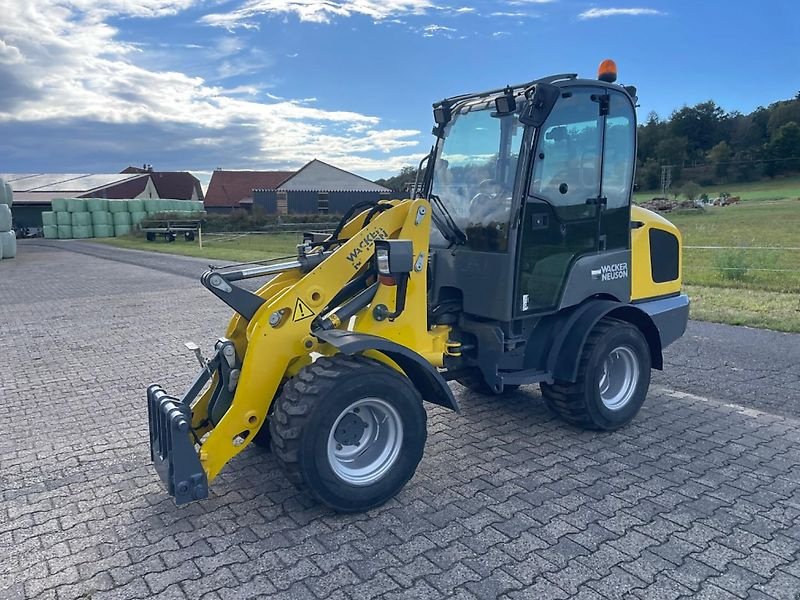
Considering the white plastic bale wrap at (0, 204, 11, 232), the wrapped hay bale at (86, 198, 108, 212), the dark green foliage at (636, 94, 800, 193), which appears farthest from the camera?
the dark green foliage at (636, 94, 800, 193)

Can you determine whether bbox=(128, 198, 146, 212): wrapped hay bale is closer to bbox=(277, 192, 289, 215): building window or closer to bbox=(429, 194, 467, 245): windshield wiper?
bbox=(277, 192, 289, 215): building window

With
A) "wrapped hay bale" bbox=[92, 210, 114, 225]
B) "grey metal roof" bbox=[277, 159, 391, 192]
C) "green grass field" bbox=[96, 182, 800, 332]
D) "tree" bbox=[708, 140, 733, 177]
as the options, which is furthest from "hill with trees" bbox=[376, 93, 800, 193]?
"wrapped hay bale" bbox=[92, 210, 114, 225]

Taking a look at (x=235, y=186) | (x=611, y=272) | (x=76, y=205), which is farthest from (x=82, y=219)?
(x=611, y=272)

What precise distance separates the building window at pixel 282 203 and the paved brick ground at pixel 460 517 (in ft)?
153

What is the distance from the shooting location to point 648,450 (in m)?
4.71

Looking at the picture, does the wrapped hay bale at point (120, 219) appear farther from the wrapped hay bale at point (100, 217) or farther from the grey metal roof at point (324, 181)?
the grey metal roof at point (324, 181)

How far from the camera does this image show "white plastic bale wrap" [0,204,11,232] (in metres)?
25.3

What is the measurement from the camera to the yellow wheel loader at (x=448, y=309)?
3.67m

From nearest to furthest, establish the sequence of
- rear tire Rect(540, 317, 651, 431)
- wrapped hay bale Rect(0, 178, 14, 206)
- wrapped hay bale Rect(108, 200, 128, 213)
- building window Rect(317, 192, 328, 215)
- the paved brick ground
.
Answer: the paved brick ground < rear tire Rect(540, 317, 651, 431) < wrapped hay bale Rect(0, 178, 14, 206) < wrapped hay bale Rect(108, 200, 128, 213) < building window Rect(317, 192, 328, 215)

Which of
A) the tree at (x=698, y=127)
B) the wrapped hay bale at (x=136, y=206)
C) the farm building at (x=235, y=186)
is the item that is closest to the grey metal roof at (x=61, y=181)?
the farm building at (x=235, y=186)

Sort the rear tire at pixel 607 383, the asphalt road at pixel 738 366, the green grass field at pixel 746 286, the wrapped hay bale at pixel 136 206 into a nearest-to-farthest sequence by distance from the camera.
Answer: the rear tire at pixel 607 383 < the asphalt road at pixel 738 366 < the green grass field at pixel 746 286 < the wrapped hay bale at pixel 136 206

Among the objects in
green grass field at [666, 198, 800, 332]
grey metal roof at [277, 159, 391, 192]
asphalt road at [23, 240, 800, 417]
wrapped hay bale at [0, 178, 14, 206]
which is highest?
grey metal roof at [277, 159, 391, 192]

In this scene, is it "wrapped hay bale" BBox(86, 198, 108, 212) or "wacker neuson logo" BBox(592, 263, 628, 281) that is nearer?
"wacker neuson logo" BBox(592, 263, 628, 281)

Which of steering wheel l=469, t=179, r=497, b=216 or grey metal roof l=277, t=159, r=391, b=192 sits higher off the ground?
grey metal roof l=277, t=159, r=391, b=192
